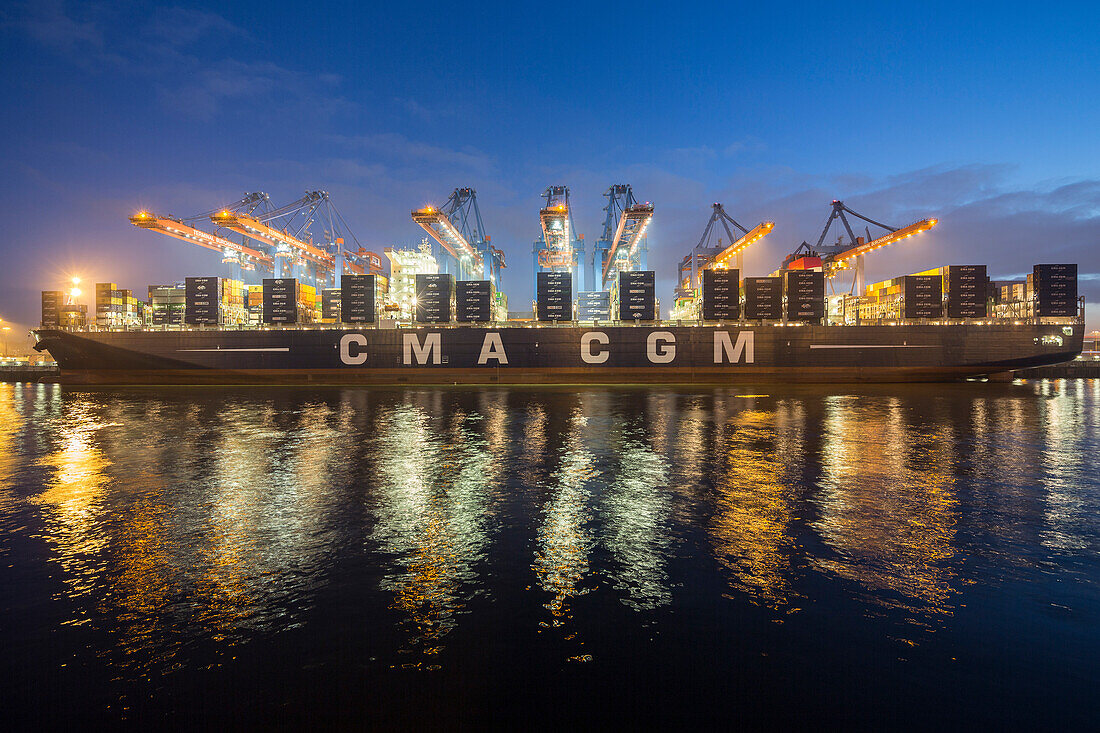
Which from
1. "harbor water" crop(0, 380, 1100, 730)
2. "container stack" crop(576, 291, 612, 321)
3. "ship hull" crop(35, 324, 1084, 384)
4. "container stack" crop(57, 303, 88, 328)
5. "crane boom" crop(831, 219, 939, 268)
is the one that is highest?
"crane boom" crop(831, 219, 939, 268)

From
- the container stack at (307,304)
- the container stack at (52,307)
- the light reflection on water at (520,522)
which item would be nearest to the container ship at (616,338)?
the container stack at (307,304)

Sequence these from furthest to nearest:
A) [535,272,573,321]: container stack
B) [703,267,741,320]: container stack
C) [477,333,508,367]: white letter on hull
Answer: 1. [535,272,573,321]: container stack
2. [703,267,741,320]: container stack
3. [477,333,508,367]: white letter on hull

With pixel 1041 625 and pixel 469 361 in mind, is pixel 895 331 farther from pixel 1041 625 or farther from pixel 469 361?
pixel 1041 625

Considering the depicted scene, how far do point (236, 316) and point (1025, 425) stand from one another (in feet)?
171

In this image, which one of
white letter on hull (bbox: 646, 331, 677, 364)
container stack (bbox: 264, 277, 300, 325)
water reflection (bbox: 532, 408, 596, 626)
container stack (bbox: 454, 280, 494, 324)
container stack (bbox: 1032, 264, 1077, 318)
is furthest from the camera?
container stack (bbox: 264, 277, 300, 325)

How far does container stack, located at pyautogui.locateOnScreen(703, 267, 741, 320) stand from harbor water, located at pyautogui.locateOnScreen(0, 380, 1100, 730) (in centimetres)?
2589

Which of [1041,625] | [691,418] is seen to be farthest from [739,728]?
[691,418]

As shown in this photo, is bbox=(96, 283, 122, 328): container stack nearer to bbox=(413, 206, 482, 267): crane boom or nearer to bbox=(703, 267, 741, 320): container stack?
bbox=(413, 206, 482, 267): crane boom

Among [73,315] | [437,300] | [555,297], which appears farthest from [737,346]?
[73,315]

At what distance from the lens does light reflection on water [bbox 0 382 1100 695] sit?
14.3 ft

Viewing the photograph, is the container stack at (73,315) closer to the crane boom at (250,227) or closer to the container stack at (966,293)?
the crane boom at (250,227)

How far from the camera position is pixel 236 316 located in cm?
4247

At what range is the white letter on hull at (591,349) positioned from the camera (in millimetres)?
34906

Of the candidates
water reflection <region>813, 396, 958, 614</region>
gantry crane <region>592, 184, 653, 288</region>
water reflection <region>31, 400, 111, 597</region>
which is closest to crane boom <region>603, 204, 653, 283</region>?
gantry crane <region>592, 184, 653, 288</region>
